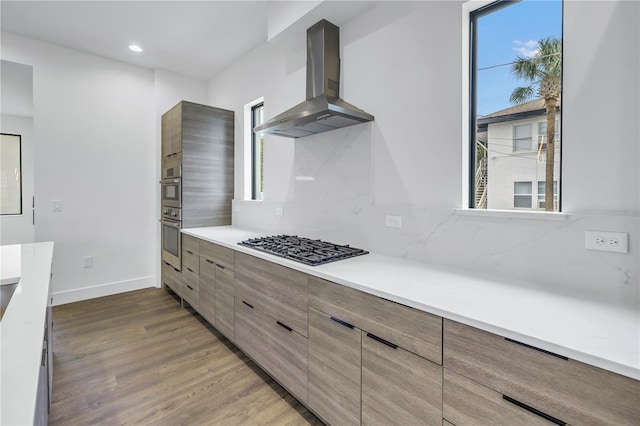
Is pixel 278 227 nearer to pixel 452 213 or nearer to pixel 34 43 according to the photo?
pixel 452 213

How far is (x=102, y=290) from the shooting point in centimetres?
369

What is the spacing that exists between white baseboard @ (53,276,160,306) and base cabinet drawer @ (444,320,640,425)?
13.3 feet

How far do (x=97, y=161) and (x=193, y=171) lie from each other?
132 cm

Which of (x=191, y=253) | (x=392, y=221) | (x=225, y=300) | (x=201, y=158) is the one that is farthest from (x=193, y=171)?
(x=392, y=221)

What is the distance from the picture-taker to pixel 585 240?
1.28 m

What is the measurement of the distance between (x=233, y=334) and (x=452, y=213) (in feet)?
6.13

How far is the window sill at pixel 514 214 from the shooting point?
1346mm

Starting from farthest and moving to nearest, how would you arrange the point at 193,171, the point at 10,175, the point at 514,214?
1. the point at 10,175
2. the point at 193,171
3. the point at 514,214

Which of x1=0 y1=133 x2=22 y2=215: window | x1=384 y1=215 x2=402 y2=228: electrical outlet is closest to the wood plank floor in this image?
x1=384 y1=215 x2=402 y2=228: electrical outlet

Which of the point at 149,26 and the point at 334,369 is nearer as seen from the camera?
the point at 334,369

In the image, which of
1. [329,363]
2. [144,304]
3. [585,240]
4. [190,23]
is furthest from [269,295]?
[190,23]

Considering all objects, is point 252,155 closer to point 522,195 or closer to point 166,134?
point 166,134

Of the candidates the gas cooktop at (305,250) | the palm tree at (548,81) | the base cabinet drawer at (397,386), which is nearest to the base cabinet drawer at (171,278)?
the gas cooktop at (305,250)

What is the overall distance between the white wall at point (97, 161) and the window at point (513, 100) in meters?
3.76
